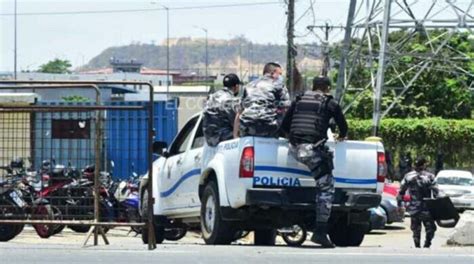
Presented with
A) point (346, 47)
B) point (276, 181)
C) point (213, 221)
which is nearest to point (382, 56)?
point (346, 47)

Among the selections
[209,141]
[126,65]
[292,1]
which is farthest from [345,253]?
[126,65]

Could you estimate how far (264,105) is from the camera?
12.4 m

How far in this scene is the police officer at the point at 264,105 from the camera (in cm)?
1226

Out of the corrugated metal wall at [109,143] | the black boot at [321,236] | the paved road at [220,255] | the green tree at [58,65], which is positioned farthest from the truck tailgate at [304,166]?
the green tree at [58,65]

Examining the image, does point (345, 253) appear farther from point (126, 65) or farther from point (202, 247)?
point (126, 65)

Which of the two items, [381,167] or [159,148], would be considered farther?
[159,148]

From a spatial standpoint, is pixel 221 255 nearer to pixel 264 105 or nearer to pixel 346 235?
pixel 264 105

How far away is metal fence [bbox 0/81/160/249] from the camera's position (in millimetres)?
13109

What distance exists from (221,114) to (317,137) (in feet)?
5.16

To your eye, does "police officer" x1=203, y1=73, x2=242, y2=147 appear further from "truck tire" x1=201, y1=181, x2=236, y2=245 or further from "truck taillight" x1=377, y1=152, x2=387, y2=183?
"truck taillight" x1=377, y1=152, x2=387, y2=183

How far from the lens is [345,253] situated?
11.4 meters

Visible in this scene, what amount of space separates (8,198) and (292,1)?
65.4 feet

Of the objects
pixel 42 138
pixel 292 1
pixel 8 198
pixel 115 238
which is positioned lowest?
pixel 115 238

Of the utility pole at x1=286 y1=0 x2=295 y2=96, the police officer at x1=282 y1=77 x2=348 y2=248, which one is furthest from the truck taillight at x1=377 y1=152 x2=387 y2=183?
the utility pole at x1=286 y1=0 x2=295 y2=96
